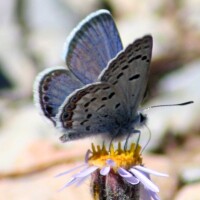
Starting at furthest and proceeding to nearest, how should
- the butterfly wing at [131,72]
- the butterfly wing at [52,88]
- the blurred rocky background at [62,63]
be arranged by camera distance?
1. the blurred rocky background at [62,63]
2. the butterfly wing at [52,88]
3. the butterfly wing at [131,72]

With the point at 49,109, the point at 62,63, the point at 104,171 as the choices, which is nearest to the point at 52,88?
the point at 49,109

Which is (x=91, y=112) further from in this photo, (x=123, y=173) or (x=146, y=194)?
(x=146, y=194)

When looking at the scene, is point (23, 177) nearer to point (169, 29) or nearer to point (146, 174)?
point (146, 174)

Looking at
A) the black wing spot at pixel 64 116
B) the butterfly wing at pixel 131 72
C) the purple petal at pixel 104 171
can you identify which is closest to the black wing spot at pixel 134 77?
the butterfly wing at pixel 131 72

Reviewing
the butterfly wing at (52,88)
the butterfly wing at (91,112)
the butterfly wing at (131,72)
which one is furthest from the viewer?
the butterfly wing at (52,88)

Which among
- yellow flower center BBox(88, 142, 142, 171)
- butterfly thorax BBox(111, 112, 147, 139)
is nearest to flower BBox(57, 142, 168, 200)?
yellow flower center BBox(88, 142, 142, 171)

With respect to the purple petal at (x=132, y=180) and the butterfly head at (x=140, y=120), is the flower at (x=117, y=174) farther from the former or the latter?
the butterfly head at (x=140, y=120)

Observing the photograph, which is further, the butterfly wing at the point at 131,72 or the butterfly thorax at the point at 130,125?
the butterfly thorax at the point at 130,125
